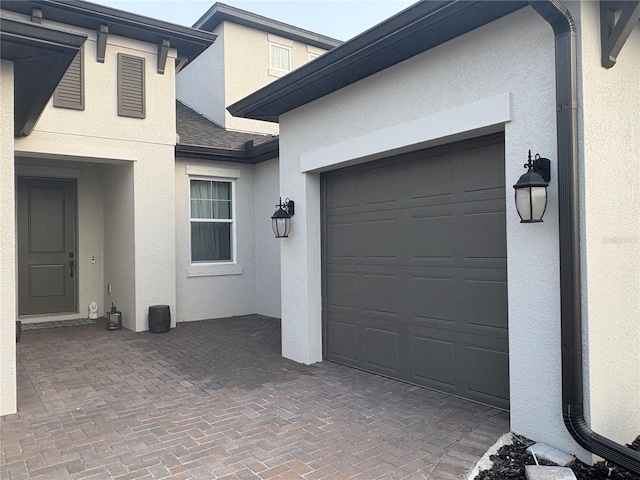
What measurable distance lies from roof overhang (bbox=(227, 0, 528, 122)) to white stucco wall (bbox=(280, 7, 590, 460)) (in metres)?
0.11

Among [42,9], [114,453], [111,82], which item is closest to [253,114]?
[111,82]

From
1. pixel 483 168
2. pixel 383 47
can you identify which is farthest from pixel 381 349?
pixel 383 47

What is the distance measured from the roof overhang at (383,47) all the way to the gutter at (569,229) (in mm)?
590

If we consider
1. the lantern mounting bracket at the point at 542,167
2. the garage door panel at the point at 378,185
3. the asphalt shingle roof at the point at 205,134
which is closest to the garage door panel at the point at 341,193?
the garage door panel at the point at 378,185

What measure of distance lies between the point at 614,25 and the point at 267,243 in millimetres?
7358

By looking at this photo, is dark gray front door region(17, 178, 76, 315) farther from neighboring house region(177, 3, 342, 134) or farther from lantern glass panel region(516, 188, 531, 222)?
lantern glass panel region(516, 188, 531, 222)

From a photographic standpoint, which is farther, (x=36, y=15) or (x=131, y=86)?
(x=131, y=86)

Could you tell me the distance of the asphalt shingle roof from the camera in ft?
31.3

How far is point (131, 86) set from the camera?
8234 millimetres

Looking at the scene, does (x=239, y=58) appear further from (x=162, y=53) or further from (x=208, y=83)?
(x=162, y=53)

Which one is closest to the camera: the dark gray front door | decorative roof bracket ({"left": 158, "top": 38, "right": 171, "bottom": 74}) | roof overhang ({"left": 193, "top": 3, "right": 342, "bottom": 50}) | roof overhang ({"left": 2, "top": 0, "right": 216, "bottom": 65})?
roof overhang ({"left": 2, "top": 0, "right": 216, "bottom": 65})

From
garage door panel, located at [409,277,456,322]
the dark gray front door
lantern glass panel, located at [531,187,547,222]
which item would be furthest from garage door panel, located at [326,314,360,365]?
the dark gray front door

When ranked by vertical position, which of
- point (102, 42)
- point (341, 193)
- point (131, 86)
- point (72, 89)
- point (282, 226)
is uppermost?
point (102, 42)

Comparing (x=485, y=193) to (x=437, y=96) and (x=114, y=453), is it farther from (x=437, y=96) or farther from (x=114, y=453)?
(x=114, y=453)
